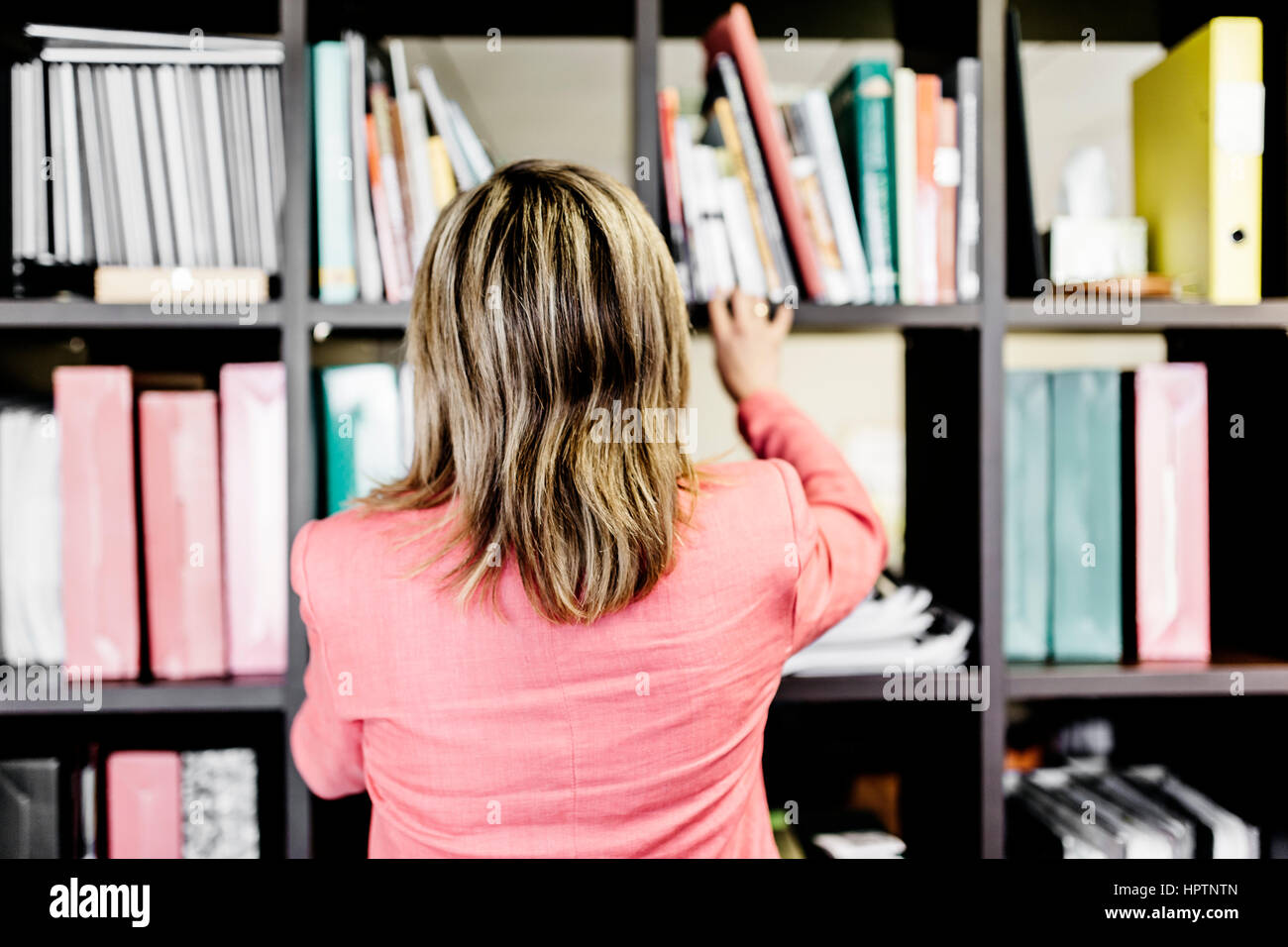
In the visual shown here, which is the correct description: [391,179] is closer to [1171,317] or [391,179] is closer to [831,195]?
[831,195]

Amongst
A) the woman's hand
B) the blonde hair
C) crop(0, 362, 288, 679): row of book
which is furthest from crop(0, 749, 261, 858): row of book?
the woman's hand

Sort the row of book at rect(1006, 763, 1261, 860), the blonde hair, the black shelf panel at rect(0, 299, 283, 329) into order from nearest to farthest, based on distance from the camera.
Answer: the blonde hair
the black shelf panel at rect(0, 299, 283, 329)
the row of book at rect(1006, 763, 1261, 860)

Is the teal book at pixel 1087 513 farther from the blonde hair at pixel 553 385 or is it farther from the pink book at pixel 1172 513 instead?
the blonde hair at pixel 553 385

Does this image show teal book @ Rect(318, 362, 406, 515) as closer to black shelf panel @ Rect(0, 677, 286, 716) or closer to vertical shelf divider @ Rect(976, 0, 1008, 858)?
black shelf panel @ Rect(0, 677, 286, 716)

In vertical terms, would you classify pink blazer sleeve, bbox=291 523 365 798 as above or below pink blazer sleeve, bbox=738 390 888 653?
below

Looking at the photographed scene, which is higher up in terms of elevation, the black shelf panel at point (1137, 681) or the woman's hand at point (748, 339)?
the woman's hand at point (748, 339)

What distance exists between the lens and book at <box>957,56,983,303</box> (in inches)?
37.6

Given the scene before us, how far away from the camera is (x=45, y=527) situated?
37.0 inches

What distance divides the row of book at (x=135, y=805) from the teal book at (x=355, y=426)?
350 millimetres

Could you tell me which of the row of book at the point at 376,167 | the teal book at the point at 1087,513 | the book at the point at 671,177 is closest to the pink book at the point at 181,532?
the row of book at the point at 376,167

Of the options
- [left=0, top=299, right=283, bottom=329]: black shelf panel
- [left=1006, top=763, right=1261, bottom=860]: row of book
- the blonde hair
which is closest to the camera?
the blonde hair

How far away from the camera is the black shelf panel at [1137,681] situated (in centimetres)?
96

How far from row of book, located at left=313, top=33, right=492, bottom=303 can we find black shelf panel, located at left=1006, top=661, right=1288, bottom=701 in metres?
0.87
